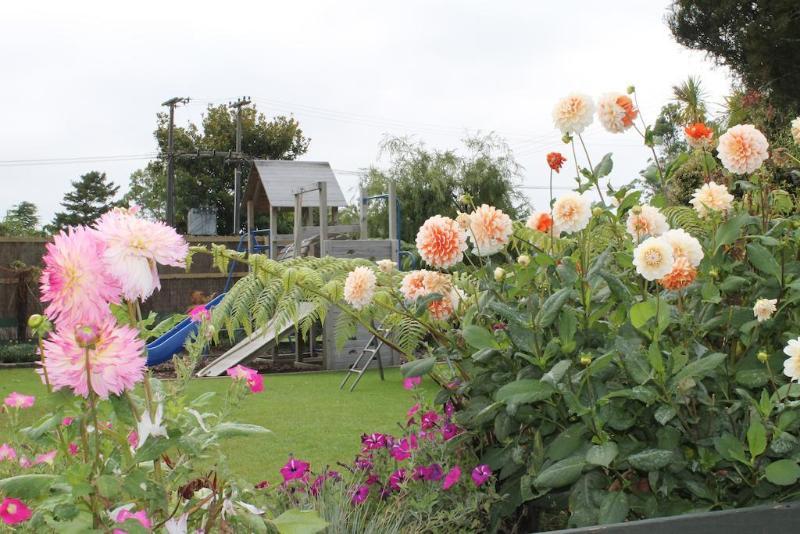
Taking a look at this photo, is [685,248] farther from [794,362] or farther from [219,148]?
[219,148]

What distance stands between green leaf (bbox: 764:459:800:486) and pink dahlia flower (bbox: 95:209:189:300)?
4.19 feet

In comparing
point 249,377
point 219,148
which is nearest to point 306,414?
point 249,377

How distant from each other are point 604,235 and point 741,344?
2.06 ft

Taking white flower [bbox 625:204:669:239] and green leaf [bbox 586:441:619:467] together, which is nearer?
green leaf [bbox 586:441:619:467]

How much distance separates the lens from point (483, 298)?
86.7 inches

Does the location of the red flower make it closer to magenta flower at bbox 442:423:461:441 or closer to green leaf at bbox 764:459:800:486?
magenta flower at bbox 442:423:461:441

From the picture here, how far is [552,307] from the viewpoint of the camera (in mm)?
1861

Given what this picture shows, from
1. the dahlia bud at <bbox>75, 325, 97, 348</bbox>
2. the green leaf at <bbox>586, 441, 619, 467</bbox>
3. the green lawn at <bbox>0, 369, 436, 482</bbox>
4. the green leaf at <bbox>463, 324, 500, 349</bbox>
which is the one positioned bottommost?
the green lawn at <bbox>0, 369, 436, 482</bbox>

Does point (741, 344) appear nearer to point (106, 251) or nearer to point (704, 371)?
point (704, 371)

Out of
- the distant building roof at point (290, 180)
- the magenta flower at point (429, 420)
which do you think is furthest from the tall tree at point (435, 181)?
the magenta flower at point (429, 420)

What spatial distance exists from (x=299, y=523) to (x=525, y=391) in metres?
0.62

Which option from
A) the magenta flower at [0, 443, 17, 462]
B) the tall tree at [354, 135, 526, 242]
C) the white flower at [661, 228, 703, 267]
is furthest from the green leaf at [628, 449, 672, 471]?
the tall tree at [354, 135, 526, 242]

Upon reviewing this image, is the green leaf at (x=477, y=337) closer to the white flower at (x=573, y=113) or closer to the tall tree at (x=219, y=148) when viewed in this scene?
the white flower at (x=573, y=113)

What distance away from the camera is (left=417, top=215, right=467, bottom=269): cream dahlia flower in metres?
2.08
